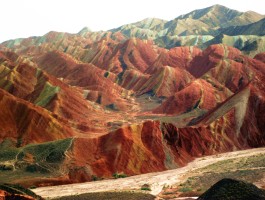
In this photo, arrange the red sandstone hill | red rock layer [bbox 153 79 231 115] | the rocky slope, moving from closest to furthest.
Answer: the rocky slope < the red sandstone hill < red rock layer [bbox 153 79 231 115]

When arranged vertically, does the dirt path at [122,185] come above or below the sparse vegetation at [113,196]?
below

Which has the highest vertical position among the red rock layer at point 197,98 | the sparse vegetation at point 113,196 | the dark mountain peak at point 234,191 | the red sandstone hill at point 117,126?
the dark mountain peak at point 234,191

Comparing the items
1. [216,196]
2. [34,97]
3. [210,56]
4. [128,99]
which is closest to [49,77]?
[34,97]

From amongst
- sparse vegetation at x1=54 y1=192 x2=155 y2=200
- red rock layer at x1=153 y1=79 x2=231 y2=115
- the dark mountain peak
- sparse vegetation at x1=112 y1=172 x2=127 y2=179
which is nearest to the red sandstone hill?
red rock layer at x1=153 y1=79 x2=231 y2=115

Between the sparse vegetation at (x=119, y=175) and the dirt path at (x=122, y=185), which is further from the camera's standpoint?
the sparse vegetation at (x=119, y=175)

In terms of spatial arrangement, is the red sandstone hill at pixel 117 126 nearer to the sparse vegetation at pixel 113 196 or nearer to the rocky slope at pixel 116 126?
the rocky slope at pixel 116 126

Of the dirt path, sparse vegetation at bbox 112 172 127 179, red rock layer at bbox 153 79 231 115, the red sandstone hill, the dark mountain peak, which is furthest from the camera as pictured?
red rock layer at bbox 153 79 231 115

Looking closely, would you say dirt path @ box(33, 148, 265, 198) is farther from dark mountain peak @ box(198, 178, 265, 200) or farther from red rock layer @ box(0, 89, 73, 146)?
red rock layer @ box(0, 89, 73, 146)

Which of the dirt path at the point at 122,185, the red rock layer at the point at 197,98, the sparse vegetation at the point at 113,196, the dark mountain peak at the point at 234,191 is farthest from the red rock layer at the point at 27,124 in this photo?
the dark mountain peak at the point at 234,191

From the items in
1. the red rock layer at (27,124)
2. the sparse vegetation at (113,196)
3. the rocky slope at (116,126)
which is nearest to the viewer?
the sparse vegetation at (113,196)

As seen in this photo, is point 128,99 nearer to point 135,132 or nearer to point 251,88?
point 251,88

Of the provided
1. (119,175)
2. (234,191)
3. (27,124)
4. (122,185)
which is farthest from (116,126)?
(234,191)

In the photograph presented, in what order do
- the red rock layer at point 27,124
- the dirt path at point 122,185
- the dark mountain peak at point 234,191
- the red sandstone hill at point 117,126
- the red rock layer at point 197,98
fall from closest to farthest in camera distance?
the dark mountain peak at point 234,191, the dirt path at point 122,185, the red sandstone hill at point 117,126, the red rock layer at point 27,124, the red rock layer at point 197,98
